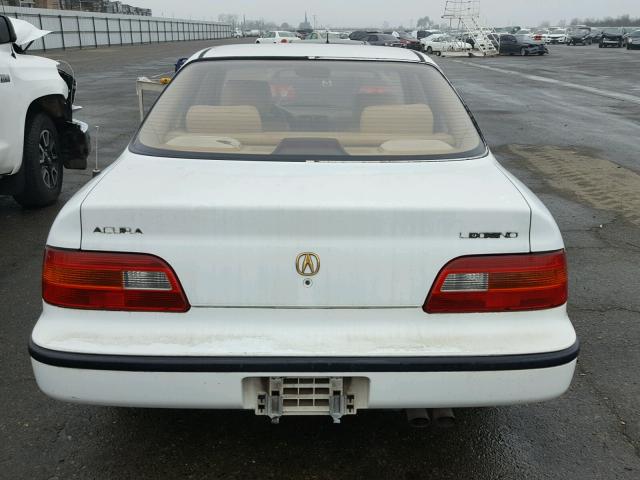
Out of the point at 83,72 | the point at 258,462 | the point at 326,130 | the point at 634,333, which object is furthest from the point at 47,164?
the point at 83,72

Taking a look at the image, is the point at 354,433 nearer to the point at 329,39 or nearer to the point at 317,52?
the point at 317,52

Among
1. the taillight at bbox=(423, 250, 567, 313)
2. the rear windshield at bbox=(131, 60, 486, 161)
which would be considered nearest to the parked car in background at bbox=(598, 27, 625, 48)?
the rear windshield at bbox=(131, 60, 486, 161)

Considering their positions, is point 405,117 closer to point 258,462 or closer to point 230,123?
point 230,123

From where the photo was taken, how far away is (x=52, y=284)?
2.17m

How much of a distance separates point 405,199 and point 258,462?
3.99 feet

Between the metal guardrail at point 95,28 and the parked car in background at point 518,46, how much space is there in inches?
1064

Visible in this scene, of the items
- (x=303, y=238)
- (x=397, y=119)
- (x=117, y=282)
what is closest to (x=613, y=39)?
(x=397, y=119)

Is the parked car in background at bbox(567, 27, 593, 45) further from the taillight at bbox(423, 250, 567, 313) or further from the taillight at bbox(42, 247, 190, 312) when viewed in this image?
the taillight at bbox(42, 247, 190, 312)

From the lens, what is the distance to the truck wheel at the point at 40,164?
5.62 m

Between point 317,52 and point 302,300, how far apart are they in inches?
70.1

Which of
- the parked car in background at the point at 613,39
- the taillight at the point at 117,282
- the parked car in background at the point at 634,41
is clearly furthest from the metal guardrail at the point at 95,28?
the parked car in background at the point at 613,39

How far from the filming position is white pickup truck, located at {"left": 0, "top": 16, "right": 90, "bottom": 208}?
5129mm

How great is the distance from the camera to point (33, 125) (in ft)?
18.6

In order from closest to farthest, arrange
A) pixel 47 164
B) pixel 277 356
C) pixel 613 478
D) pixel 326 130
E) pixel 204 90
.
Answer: pixel 277 356 → pixel 613 478 → pixel 326 130 → pixel 204 90 → pixel 47 164
